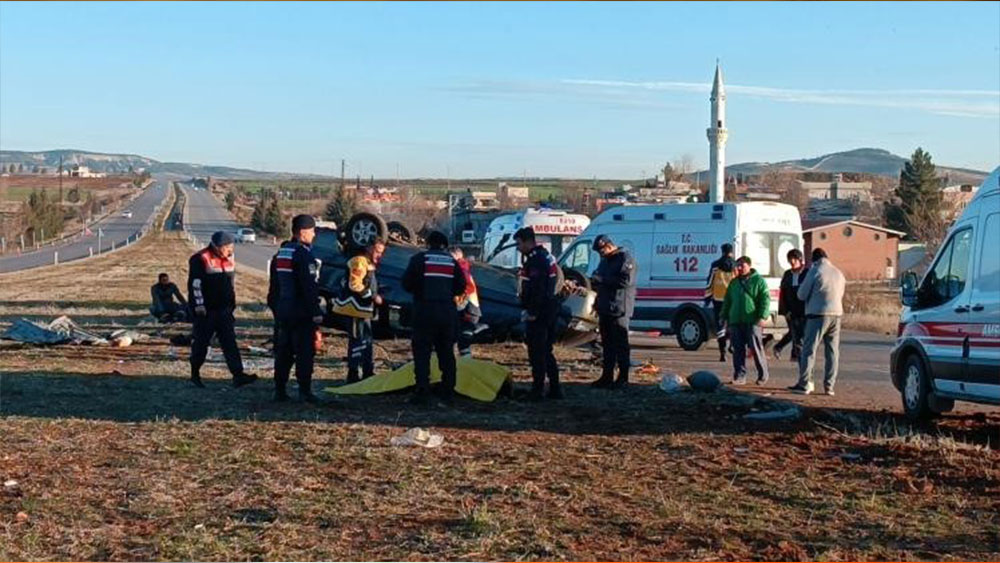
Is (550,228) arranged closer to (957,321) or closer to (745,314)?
(745,314)

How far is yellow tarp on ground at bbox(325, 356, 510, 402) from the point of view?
41.4ft

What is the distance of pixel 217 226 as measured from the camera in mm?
118062

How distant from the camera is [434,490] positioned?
803 cm

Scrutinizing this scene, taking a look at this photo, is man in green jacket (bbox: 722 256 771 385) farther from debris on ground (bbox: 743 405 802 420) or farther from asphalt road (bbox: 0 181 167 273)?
asphalt road (bbox: 0 181 167 273)

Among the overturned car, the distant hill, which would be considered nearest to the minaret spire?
the overturned car

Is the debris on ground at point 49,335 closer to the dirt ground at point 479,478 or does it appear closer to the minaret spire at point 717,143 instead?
the dirt ground at point 479,478

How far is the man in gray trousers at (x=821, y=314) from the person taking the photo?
13898 millimetres

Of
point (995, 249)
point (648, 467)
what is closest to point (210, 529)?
point (648, 467)

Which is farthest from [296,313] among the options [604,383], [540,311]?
[604,383]

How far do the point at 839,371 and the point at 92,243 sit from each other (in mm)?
81998

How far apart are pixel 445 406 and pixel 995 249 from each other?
17.0 feet

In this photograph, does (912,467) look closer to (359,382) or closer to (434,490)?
(434,490)

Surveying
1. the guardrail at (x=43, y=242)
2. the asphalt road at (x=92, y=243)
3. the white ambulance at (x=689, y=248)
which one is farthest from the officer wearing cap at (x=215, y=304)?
the guardrail at (x=43, y=242)

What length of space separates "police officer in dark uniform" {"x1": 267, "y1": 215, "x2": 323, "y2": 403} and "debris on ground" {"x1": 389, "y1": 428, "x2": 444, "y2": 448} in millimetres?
2323
